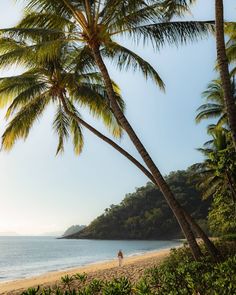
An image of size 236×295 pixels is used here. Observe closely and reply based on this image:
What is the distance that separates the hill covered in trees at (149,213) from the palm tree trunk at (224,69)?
6716 cm

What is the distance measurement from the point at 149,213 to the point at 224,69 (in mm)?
81443

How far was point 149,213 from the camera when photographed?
286 feet

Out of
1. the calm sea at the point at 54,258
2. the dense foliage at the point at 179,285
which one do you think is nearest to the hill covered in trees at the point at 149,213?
the calm sea at the point at 54,258

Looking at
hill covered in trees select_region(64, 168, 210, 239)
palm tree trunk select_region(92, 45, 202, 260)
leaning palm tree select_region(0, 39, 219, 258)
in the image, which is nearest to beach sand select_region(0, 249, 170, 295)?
palm tree trunk select_region(92, 45, 202, 260)

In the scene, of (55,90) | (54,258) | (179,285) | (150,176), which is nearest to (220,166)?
(150,176)

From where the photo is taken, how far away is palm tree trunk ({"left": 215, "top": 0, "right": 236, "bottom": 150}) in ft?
24.5

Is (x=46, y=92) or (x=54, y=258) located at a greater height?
(x=46, y=92)

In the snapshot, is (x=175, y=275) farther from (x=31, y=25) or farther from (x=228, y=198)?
(x=228, y=198)

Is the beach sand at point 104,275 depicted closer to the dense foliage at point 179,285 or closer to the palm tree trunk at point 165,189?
the palm tree trunk at point 165,189

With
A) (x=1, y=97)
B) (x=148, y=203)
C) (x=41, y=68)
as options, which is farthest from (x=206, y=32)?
(x=148, y=203)

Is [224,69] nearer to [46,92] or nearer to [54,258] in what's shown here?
[46,92]

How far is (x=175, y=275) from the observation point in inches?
227

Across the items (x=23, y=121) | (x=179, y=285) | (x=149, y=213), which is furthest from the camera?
(x=149, y=213)

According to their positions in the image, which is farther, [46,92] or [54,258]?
[54,258]
